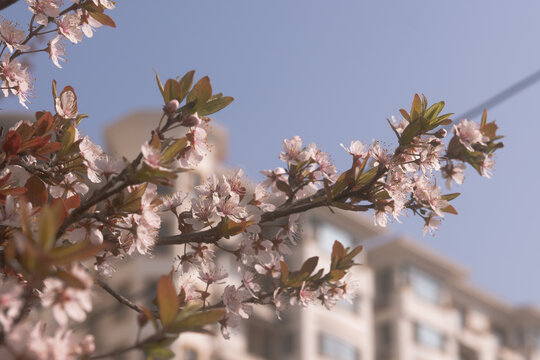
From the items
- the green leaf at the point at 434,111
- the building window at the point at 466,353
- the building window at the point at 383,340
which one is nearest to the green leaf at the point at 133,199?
the green leaf at the point at 434,111

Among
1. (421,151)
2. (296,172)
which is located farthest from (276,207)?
(421,151)

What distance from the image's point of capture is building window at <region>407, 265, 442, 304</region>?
3300 cm

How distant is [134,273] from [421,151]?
22400 mm

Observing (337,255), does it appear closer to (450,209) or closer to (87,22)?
(450,209)

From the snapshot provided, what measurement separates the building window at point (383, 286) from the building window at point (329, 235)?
3.29 m

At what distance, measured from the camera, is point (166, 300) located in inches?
74.7

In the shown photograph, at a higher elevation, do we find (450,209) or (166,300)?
(450,209)

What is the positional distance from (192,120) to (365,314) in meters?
27.4

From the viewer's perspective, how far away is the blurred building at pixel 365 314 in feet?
80.0

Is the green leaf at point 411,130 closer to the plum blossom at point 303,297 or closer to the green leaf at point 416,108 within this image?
the green leaf at point 416,108

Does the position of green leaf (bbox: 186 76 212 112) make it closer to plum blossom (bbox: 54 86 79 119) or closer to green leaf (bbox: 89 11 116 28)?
plum blossom (bbox: 54 86 79 119)

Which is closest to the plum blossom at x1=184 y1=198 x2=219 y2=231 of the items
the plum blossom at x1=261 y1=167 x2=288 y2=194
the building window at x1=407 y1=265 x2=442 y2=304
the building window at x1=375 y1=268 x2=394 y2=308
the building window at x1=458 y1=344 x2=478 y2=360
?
the plum blossom at x1=261 y1=167 x2=288 y2=194

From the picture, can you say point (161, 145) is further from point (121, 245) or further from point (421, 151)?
point (421, 151)

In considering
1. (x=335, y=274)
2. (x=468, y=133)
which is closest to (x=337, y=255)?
(x=335, y=274)
